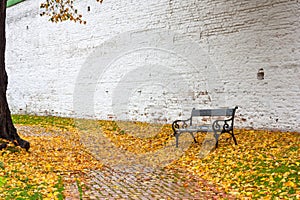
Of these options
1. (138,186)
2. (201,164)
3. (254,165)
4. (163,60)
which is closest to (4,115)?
(138,186)

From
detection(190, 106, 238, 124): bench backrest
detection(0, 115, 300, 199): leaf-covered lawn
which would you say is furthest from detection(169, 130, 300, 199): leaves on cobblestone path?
detection(190, 106, 238, 124): bench backrest

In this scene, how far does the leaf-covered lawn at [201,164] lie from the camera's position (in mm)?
5406

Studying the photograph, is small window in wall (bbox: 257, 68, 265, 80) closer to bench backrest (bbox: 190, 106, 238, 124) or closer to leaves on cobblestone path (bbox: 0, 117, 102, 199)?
bench backrest (bbox: 190, 106, 238, 124)

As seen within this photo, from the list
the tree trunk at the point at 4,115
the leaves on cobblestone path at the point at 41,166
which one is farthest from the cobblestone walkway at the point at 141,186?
the tree trunk at the point at 4,115

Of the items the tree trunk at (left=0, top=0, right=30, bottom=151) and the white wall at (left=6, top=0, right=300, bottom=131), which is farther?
the white wall at (left=6, top=0, right=300, bottom=131)

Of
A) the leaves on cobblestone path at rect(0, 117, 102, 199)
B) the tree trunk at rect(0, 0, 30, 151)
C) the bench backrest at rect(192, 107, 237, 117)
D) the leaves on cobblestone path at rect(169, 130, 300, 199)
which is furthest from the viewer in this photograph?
the bench backrest at rect(192, 107, 237, 117)

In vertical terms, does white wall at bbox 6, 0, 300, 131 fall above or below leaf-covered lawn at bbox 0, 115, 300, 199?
above

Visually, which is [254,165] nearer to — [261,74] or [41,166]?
[41,166]

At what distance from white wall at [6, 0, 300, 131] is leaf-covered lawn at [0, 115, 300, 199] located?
1384mm

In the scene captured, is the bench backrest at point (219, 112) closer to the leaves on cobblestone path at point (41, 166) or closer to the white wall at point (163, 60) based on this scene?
the white wall at point (163, 60)

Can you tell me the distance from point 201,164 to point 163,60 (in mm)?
6369

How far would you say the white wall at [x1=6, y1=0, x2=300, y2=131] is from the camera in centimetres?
1004

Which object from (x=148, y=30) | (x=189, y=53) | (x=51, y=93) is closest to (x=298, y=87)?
(x=189, y=53)

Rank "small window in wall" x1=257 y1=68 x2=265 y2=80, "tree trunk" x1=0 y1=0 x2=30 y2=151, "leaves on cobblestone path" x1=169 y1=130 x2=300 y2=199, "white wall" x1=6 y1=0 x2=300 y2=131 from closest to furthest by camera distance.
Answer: "leaves on cobblestone path" x1=169 y1=130 x2=300 y2=199 → "tree trunk" x1=0 y1=0 x2=30 y2=151 → "white wall" x1=6 y1=0 x2=300 y2=131 → "small window in wall" x1=257 y1=68 x2=265 y2=80
